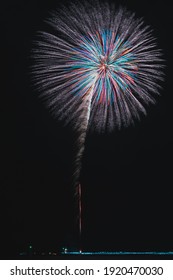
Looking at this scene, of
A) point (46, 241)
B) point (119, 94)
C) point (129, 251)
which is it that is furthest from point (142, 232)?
point (119, 94)

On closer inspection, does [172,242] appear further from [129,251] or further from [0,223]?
[0,223]

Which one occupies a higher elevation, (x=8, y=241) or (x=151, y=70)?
(x=151, y=70)

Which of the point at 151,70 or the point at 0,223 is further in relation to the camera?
the point at 0,223

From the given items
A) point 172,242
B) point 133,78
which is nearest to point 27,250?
point 172,242

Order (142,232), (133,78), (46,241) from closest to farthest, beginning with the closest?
1. (133,78)
2. (46,241)
3. (142,232)

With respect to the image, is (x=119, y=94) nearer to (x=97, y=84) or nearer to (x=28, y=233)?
(x=97, y=84)
